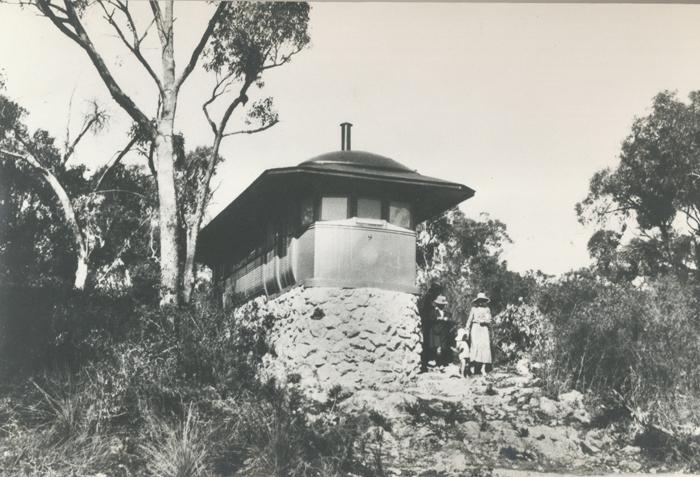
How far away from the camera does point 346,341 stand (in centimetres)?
1296

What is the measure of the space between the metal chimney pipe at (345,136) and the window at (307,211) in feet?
8.45

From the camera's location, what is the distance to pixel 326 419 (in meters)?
10.7

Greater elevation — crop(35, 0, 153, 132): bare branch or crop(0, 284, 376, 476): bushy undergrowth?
crop(35, 0, 153, 132): bare branch

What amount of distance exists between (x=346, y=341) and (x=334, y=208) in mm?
2778

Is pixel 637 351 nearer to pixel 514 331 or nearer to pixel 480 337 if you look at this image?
pixel 480 337

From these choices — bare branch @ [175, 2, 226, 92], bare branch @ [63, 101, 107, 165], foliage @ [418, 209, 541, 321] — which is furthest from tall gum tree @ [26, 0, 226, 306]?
foliage @ [418, 209, 541, 321]

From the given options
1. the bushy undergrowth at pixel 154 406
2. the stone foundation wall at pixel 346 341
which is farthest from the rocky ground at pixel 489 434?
the bushy undergrowth at pixel 154 406

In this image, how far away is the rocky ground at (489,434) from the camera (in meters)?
9.70

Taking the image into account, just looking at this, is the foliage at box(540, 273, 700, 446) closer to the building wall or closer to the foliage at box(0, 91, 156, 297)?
the building wall

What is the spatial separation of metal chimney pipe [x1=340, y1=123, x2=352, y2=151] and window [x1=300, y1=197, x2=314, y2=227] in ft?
8.45

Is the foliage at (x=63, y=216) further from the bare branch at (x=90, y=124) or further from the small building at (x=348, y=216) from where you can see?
the small building at (x=348, y=216)

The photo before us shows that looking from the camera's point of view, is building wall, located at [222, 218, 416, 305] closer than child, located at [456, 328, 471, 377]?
Yes

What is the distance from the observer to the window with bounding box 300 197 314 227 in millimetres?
13648

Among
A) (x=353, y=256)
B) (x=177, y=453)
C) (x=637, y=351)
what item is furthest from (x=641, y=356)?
(x=177, y=453)
